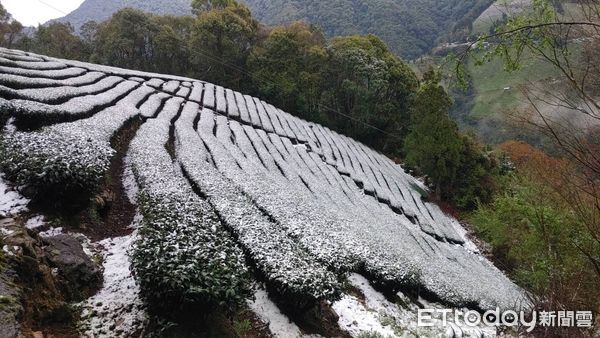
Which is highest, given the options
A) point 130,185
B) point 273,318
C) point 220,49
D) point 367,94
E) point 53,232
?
point 220,49

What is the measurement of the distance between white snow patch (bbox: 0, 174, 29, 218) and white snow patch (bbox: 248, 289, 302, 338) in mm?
4982

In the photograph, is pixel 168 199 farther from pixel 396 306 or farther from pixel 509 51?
pixel 509 51

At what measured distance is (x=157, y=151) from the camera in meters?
12.5

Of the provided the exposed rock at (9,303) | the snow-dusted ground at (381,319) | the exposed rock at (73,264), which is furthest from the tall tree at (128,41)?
the exposed rock at (9,303)

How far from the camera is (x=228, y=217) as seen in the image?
9000 millimetres

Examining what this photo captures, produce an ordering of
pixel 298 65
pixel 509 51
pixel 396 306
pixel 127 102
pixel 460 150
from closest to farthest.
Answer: pixel 509 51 → pixel 396 306 → pixel 127 102 → pixel 460 150 → pixel 298 65

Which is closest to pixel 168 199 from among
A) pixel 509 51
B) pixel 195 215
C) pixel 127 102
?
pixel 195 215

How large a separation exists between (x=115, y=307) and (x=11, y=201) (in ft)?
12.5

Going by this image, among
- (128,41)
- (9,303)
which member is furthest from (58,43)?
(9,303)

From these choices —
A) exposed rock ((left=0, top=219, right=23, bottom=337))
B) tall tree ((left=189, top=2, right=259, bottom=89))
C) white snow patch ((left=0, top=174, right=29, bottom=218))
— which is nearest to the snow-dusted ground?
exposed rock ((left=0, top=219, right=23, bottom=337))

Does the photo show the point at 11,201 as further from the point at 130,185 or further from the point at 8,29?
the point at 8,29

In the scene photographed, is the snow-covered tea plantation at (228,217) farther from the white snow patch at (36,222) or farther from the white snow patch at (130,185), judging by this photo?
the white snow patch at (36,222)

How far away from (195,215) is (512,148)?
37867 mm

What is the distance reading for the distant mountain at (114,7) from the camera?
131150mm
